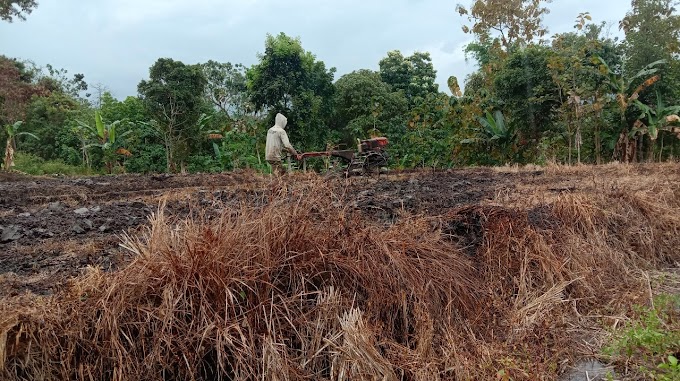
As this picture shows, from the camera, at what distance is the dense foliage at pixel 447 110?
13219mm

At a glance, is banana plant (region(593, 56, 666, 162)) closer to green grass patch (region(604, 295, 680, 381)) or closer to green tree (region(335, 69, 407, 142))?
green tree (region(335, 69, 407, 142))

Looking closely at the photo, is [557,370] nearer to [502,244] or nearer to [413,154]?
[502,244]

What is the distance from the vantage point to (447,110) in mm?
15383

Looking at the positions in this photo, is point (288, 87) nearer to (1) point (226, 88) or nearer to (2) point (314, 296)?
(1) point (226, 88)

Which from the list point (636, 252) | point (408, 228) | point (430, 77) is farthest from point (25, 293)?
point (430, 77)

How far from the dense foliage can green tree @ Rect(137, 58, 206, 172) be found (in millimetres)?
37

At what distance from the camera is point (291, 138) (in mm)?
15438

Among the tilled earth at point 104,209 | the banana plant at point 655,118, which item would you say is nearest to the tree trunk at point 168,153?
the tilled earth at point 104,209

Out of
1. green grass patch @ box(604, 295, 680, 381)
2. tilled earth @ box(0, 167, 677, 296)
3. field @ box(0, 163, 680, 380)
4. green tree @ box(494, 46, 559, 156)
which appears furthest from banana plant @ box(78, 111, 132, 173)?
green grass patch @ box(604, 295, 680, 381)

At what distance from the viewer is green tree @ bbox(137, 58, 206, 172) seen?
1423 cm

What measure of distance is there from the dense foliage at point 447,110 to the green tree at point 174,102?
37 millimetres

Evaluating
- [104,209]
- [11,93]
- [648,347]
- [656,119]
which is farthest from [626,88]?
[11,93]

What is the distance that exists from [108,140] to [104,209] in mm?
11552

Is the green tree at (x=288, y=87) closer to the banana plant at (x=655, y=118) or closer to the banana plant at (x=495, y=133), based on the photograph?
the banana plant at (x=495, y=133)
